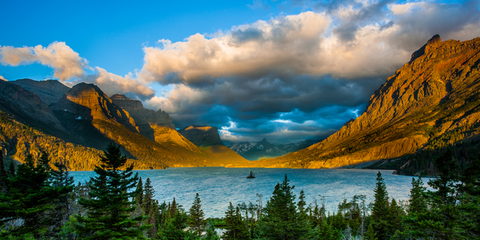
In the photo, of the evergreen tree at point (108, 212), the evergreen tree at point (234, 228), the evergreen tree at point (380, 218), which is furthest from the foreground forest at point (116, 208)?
the evergreen tree at point (380, 218)

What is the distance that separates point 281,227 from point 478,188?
21.2m

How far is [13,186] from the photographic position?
22266mm

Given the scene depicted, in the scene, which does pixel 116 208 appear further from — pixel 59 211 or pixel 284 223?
pixel 284 223

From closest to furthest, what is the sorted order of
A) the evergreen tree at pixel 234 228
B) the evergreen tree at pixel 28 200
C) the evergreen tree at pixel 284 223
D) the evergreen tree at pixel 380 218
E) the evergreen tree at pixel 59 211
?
the evergreen tree at pixel 28 200 → the evergreen tree at pixel 59 211 → the evergreen tree at pixel 284 223 → the evergreen tree at pixel 234 228 → the evergreen tree at pixel 380 218

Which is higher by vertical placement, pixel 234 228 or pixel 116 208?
pixel 116 208

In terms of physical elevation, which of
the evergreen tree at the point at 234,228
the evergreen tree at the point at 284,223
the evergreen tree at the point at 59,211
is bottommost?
the evergreen tree at the point at 234,228

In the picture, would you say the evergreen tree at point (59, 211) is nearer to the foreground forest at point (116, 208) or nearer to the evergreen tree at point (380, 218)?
the foreground forest at point (116, 208)

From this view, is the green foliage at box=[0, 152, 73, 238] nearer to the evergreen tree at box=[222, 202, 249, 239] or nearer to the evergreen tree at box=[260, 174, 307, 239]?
the evergreen tree at box=[260, 174, 307, 239]

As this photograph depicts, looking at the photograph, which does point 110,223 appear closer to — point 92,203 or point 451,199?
point 92,203

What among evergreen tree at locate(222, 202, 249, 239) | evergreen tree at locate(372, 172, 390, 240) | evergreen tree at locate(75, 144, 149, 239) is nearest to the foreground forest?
evergreen tree at locate(75, 144, 149, 239)

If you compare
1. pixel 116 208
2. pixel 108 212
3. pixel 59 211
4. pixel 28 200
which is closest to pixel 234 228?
pixel 59 211

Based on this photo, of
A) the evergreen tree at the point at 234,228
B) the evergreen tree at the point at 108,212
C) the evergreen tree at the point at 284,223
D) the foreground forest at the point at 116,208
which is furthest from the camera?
the evergreen tree at the point at 234,228

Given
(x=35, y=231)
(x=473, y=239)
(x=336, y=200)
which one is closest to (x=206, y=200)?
(x=336, y=200)

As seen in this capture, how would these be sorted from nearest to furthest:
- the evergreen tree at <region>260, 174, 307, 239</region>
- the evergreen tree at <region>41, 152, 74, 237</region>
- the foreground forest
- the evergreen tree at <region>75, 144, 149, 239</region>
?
the evergreen tree at <region>75, 144, 149, 239</region> → the foreground forest → the evergreen tree at <region>41, 152, 74, 237</region> → the evergreen tree at <region>260, 174, 307, 239</region>
